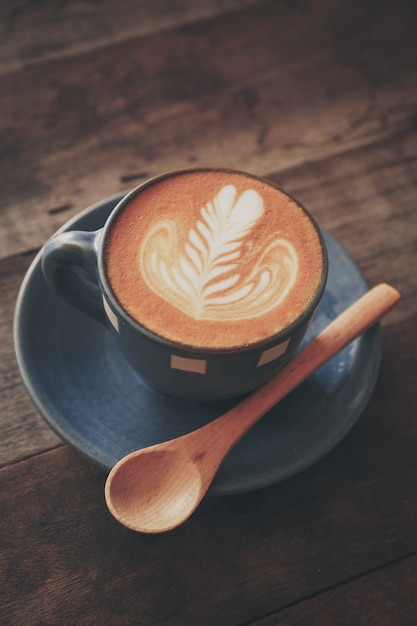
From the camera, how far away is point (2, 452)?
0.92 m

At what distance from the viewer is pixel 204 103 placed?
1.24m

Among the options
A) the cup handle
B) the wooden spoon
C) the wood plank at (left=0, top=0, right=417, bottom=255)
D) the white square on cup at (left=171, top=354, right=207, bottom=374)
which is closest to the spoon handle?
the wooden spoon

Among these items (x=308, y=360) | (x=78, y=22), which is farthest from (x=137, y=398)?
(x=78, y=22)

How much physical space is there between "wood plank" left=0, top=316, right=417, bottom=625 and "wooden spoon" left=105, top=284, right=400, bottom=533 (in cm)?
11

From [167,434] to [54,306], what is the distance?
0.80 feet

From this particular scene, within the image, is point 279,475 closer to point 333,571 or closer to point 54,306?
point 333,571

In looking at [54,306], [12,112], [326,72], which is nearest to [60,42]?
[12,112]

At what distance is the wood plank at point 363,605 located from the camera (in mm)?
833

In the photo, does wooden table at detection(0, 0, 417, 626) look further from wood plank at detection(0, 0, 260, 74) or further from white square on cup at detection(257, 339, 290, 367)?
white square on cup at detection(257, 339, 290, 367)

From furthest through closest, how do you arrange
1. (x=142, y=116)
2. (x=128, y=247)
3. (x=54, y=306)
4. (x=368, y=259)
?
(x=142, y=116) < (x=368, y=259) < (x=54, y=306) < (x=128, y=247)

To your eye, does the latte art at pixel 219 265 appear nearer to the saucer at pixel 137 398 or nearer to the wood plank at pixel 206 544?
the saucer at pixel 137 398

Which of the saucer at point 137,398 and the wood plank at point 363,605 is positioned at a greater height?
the saucer at point 137,398

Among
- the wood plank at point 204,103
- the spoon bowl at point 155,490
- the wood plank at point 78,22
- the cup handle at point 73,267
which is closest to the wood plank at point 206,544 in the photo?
the spoon bowl at point 155,490

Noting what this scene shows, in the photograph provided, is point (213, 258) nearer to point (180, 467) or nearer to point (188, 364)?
point (188, 364)
